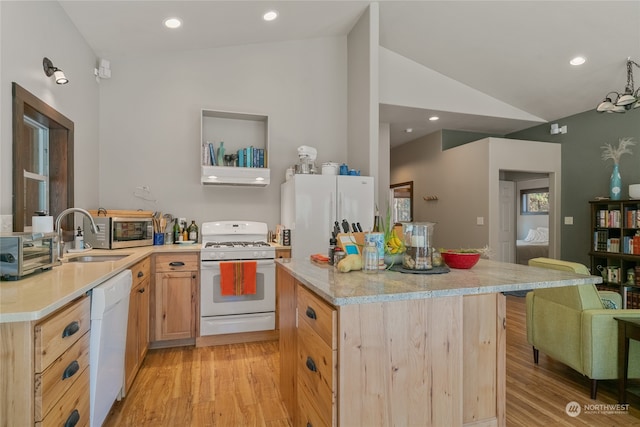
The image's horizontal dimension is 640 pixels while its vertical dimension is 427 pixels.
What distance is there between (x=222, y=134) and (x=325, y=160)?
1.30m

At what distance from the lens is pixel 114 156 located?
3848 mm

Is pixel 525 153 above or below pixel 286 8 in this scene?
below

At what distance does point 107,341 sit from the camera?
1844 millimetres

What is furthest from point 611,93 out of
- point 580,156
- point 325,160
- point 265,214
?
point 265,214

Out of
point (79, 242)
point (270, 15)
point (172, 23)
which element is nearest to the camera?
point (79, 242)

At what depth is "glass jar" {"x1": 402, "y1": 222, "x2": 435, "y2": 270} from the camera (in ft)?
5.96

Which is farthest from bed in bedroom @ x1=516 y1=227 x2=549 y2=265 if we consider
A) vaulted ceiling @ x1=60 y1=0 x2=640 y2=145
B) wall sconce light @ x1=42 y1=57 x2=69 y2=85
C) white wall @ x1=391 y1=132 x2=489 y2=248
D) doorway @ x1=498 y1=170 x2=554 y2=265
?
wall sconce light @ x1=42 y1=57 x2=69 y2=85

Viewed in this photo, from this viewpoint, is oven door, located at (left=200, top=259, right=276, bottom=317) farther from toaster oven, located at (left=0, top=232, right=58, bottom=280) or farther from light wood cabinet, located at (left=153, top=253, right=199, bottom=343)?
toaster oven, located at (left=0, top=232, right=58, bottom=280)

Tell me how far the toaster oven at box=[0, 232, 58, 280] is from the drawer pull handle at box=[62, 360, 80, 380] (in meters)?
0.54

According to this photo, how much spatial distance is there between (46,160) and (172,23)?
170 cm

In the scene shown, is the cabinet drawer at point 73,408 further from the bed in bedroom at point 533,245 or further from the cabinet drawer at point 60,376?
the bed in bedroom at point 533,245

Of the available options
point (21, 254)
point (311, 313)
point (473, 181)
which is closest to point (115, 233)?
point (21, 254)

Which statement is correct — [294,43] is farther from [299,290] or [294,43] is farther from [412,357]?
[412,357]

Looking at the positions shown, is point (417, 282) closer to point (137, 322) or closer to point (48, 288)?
point (48, 288)
